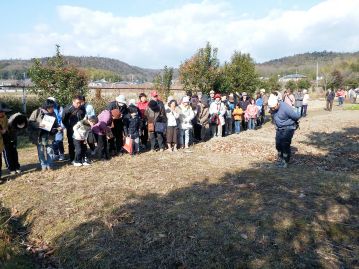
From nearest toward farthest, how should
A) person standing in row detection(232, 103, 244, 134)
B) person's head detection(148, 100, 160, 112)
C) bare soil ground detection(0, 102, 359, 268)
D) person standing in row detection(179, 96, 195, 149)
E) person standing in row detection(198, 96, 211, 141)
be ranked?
bare soil ground detection(0, 102, 359, 268) < person's head detection(148, 100, 160, 112) < person standing in row detection(179, 96, 195, 149) < person standing in row detection(198, 96, 211, 141) < person standing in row detection(232, 103, 244, 134)

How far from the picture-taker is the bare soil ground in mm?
4668

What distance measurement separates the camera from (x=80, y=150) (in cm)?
897

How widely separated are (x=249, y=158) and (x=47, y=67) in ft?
33.4

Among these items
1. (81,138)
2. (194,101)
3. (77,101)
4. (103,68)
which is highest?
(103,68)

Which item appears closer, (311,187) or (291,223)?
(291,223)

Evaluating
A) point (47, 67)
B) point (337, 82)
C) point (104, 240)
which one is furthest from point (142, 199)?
point (337, 82)

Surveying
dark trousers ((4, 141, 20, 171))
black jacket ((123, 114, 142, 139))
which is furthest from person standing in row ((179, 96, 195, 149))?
dark trousers ((4, 141, 20, 171))

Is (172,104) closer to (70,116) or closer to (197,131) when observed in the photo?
(197,131)

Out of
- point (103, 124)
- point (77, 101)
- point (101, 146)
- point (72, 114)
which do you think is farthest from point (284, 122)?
point (72, 114)

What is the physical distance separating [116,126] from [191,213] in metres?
5.00

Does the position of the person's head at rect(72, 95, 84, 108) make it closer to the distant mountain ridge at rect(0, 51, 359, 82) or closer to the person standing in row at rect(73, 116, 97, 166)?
the person standing in row at rect(73, 116, 97, 166)

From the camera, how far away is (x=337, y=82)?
175ft

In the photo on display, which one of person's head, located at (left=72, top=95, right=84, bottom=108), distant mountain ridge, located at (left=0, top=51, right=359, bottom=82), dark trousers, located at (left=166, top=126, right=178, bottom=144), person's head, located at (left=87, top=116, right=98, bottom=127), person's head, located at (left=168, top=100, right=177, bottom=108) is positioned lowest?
dark trousers, located at (left=166, top=126, right=178, bottom=144)

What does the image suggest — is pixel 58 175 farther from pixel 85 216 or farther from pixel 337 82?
pixel 337 82
